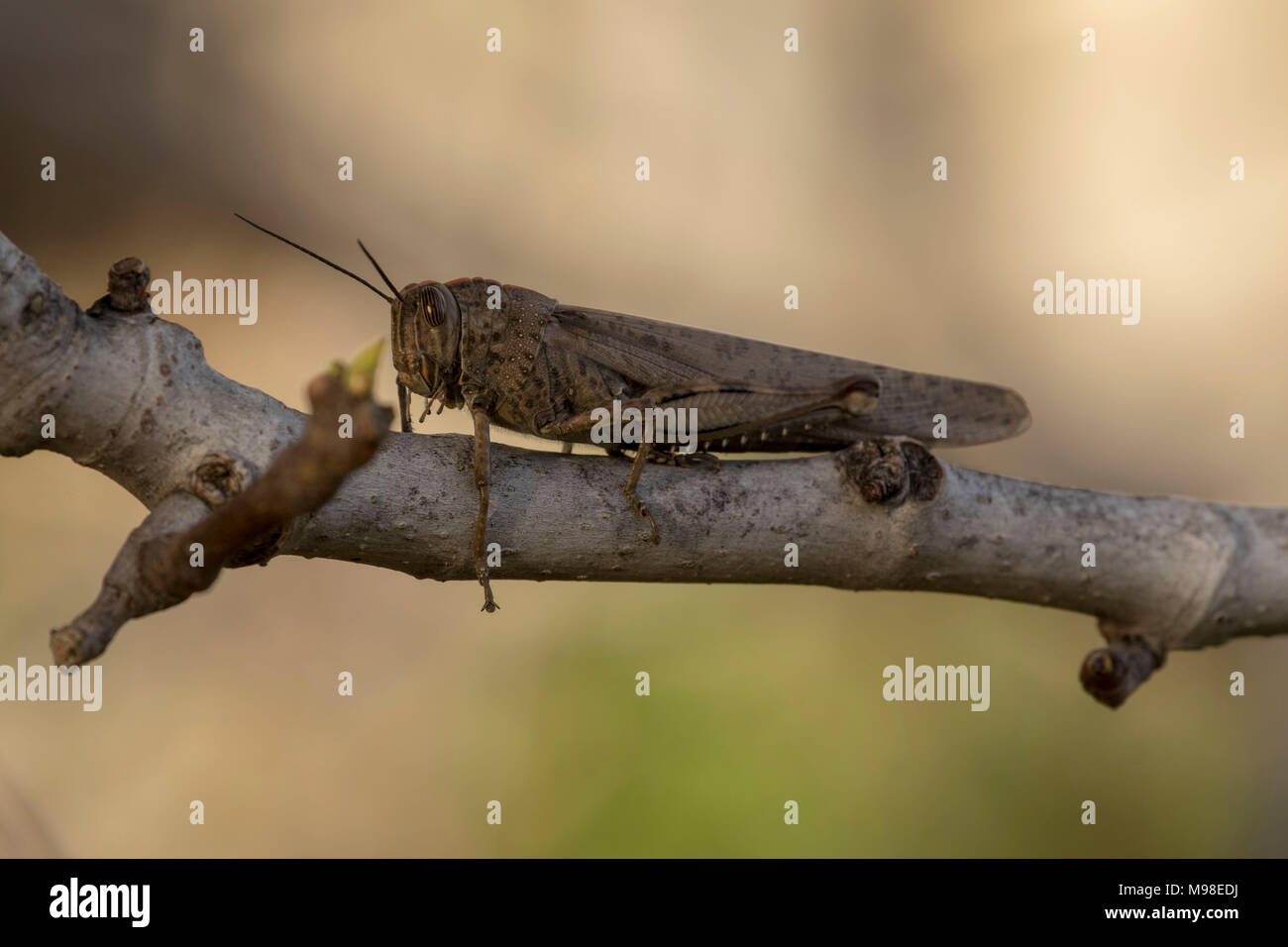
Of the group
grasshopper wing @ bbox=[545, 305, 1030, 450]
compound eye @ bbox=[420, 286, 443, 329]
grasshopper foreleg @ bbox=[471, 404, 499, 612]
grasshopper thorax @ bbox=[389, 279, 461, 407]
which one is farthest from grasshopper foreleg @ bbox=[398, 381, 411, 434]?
grasshopper foreleg @ bbox=[471, 404, 499, 612]

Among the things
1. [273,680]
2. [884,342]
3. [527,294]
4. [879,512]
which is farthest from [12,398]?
[884,342]

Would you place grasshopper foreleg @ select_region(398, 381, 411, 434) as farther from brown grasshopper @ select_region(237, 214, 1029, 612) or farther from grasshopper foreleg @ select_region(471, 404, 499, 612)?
grasshopper foreleg @ select_region(471, 404, 499, 612)

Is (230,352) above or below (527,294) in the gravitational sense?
above

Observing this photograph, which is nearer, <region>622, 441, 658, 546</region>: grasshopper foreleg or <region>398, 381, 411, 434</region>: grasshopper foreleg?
<region>622, 441, 658, 546</region>: grasshopper foreleg

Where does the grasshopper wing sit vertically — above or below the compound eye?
below

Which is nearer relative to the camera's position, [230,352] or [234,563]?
[234,563]

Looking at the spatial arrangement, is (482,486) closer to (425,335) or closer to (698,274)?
(425,335)

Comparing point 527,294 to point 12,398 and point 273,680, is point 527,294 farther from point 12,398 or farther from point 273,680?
point 273,680
